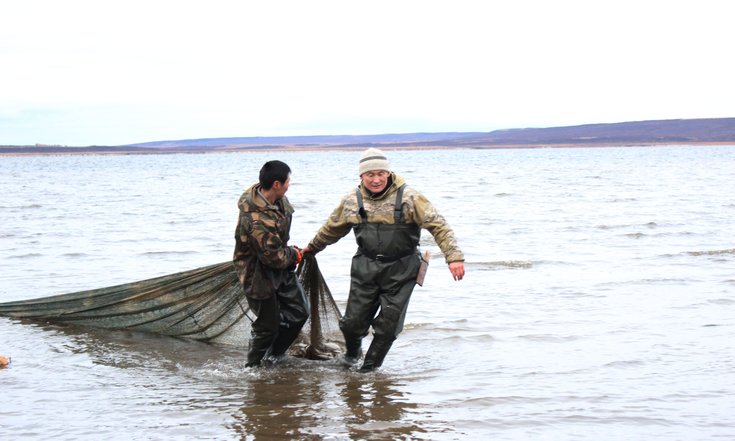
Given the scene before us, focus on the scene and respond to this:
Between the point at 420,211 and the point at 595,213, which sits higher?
the point at 420,211

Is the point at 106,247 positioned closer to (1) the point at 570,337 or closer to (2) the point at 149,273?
(2) the point at 149,273

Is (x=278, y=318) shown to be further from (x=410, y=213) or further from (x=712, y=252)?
(x=712, y=252)

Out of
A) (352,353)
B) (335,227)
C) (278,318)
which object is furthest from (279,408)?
(335,227)

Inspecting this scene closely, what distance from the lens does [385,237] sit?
598cm

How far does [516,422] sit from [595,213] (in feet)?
59.8

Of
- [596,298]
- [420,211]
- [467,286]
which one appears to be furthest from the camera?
[467,286]

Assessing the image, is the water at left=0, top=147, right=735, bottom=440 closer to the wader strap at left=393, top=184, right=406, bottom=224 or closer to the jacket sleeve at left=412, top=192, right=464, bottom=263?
the jacket sleeve at left=412, top=192, right=464, bottom=263

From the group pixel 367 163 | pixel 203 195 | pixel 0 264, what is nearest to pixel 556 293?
pixel 367 163

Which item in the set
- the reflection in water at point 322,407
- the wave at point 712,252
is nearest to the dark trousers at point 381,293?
the reflection in water at point 322,407

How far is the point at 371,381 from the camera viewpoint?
650cm

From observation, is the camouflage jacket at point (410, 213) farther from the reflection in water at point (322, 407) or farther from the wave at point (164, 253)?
the wave at point (164, 253)

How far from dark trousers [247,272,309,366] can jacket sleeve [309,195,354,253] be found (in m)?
0.30

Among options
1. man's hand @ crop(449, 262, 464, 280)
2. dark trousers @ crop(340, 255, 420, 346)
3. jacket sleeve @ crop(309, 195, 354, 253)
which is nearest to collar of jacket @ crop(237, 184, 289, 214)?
jacket sleeve @ crop(309, 195, 354, 253)

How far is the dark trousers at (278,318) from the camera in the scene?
6301 mm
